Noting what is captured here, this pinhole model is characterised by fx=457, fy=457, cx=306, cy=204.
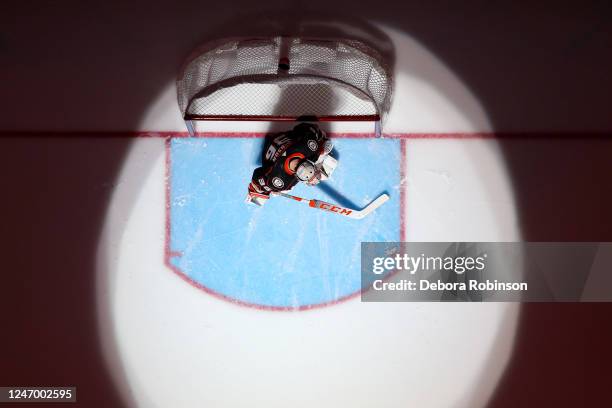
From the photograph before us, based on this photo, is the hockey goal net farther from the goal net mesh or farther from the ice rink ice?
the ice rink ice

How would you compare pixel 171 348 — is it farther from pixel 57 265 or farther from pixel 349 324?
pixel 349 324

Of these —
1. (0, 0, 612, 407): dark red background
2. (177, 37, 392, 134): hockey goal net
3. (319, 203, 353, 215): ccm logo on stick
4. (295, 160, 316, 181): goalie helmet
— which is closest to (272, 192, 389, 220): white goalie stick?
(319, 203, 353, 215): ccm logo on stick

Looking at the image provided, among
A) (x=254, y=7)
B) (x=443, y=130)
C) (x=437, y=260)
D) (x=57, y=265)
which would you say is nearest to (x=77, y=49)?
(x=254, y=7)

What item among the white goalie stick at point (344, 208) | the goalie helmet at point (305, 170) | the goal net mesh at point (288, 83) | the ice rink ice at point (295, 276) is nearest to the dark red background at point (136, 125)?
the ice rink ice at point (295, 276)

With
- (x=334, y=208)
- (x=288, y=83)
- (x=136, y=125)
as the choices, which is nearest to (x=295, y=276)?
(x=334, y=208)

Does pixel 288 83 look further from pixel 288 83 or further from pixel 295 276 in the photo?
pixel 295 276

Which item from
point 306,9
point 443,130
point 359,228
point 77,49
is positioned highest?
point 306,9
